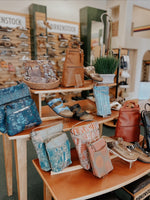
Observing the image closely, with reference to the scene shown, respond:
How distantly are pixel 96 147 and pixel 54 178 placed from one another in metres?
0.42

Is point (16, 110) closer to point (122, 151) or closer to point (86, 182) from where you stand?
point (86, 182)

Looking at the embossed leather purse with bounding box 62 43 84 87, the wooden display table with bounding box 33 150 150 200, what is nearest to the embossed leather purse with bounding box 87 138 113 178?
the wooden display table with bounding box 33 150 150 200

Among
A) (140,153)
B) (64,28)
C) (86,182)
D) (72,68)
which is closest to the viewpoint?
(86,182)

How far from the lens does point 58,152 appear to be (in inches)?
51.9

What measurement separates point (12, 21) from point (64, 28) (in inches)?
73.0

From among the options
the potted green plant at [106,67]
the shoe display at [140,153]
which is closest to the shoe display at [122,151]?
the shoe display at [140,153]

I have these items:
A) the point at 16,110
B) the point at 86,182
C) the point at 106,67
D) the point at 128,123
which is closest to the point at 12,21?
the point at 106,67

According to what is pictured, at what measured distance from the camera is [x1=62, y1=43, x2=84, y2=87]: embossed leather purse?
1.75 m

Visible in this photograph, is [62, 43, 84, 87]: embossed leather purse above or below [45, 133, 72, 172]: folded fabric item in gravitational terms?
above

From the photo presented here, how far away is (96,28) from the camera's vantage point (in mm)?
6383

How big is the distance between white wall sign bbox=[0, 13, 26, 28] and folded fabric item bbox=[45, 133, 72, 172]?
493 cm

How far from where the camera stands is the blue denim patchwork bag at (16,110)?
1.30m

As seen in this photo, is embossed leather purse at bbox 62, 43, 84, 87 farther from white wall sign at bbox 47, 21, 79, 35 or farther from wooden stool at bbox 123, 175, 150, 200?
white wall sign at bbox 47, 21, 79, 35

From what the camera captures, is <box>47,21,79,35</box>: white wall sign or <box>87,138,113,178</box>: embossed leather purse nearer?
<box>87,138,113,178</box>: embossed leather purse
